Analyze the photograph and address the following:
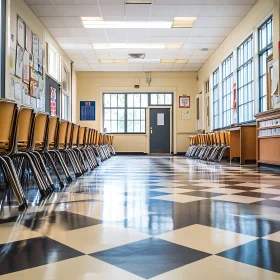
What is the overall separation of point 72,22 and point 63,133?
16.3ft

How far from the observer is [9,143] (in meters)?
2.41

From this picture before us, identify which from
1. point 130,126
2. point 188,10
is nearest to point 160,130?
point 130,126

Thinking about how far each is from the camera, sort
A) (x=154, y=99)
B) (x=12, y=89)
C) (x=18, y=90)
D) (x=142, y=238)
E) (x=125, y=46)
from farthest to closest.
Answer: (x=154, y=99)
(x=125, y=46)
(x=18, y=90)
(x=12, y=89)
(x=142, y=238)

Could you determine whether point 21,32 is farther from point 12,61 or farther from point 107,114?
point 107,114

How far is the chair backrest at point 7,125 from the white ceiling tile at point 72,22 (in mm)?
6102

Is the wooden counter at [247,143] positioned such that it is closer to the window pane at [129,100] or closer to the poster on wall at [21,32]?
the poster on wall at [21,32]

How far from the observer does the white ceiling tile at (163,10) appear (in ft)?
23.6

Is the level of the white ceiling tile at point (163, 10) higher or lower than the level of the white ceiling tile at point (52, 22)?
lower

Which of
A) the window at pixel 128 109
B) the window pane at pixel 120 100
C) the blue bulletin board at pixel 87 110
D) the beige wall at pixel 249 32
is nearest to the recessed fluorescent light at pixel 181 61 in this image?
the beige wall at pixel 249 32

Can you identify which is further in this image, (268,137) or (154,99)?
(154,99)

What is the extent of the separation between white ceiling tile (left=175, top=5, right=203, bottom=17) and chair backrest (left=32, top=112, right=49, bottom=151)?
5.05 metres

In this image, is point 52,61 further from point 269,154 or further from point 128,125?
point 269,154

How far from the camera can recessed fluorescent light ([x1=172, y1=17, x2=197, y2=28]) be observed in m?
7.98

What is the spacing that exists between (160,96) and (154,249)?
13.0 metres
